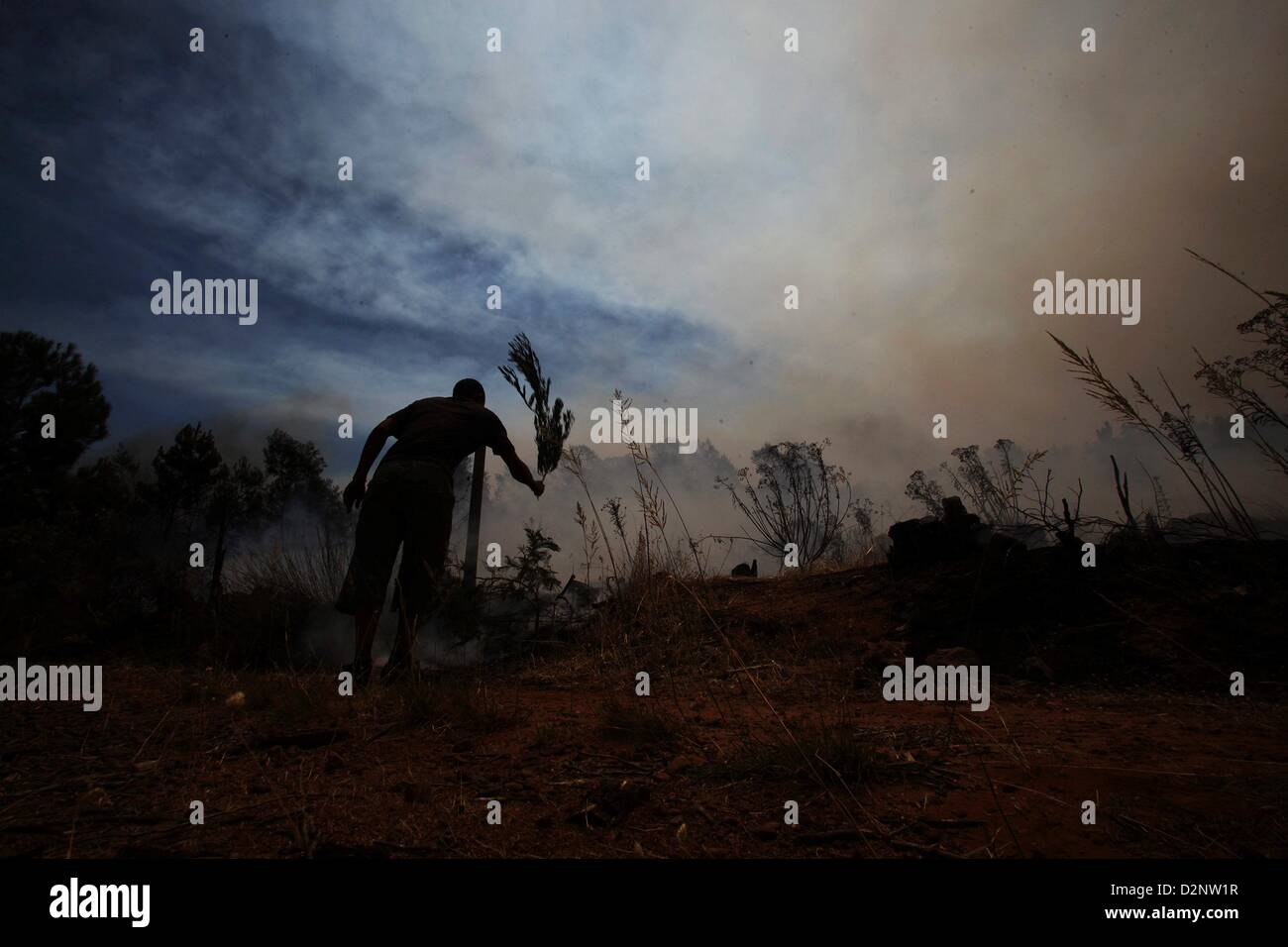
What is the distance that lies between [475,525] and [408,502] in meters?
1.92

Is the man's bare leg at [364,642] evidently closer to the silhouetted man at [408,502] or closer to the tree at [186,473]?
the silhouetted man at [408,502]

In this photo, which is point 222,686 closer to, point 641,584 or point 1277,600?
point 641,584

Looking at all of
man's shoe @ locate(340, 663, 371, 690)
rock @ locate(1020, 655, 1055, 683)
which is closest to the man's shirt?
man's shoe @ locate(340, 663, 371, 690)

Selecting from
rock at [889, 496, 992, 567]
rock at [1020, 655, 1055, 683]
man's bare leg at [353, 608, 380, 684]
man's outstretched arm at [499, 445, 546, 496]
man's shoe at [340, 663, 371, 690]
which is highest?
man's outstretched arm at [499, 445, 546, 496]

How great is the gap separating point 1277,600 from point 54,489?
56.3 feet

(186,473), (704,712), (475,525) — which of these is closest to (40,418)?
(186,473)

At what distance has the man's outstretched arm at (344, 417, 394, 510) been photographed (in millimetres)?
4668

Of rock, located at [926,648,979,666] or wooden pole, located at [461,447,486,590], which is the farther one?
wooden pole, located at [461,447,486,590]

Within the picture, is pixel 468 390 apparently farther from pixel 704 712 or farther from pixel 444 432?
pixel 704 712

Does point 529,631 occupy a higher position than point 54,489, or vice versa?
point 54,489

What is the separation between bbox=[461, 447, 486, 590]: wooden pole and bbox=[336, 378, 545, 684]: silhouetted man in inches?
34.5

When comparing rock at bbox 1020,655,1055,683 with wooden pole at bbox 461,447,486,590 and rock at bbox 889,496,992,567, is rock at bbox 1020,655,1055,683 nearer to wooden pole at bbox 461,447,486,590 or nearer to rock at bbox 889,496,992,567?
rock at bbox 889,496,992,567
